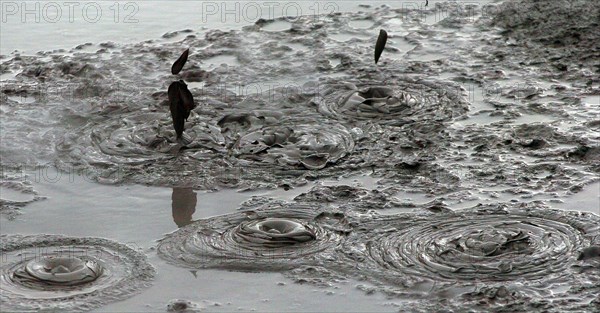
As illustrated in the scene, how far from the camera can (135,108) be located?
6277 millimetres

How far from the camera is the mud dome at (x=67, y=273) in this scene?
13.7ft

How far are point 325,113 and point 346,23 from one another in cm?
198

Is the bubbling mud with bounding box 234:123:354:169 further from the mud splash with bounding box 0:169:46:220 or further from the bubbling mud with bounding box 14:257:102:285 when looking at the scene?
the bubbling mud with bounding box 14:257:102:285

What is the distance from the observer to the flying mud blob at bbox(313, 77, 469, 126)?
618 centimetres

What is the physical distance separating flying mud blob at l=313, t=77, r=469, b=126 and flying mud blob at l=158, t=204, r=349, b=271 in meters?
1.32

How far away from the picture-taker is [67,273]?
4367 mm

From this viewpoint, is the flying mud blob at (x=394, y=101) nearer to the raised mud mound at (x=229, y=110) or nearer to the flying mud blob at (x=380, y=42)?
the raised mud mound at (x=229, y=110)

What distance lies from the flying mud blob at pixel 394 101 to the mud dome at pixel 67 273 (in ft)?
6.53

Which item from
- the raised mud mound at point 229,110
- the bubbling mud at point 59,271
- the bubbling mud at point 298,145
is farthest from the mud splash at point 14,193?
the bubbling mud at point 298,145

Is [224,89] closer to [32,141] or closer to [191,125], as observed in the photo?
[191,125]

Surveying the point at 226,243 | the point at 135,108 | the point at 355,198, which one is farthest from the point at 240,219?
the point at 135,108

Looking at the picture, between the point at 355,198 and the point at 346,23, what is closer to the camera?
the point at 355,198

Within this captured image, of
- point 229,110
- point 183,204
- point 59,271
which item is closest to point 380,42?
point 229,110

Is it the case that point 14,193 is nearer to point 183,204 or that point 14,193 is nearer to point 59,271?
point 183,204
